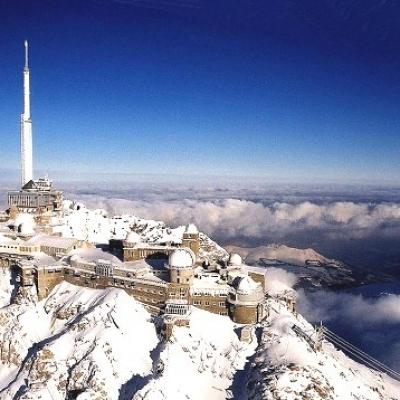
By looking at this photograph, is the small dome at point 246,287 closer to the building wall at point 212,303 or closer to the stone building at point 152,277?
the stone building at point 152,277

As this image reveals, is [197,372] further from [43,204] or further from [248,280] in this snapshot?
[43,204]

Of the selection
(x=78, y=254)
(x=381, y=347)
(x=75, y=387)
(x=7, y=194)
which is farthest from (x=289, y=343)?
(x=7, y=194)

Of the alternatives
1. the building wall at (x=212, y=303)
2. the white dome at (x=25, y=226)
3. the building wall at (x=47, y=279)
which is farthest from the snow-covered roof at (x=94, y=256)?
the building wall at (x=212, y=303)

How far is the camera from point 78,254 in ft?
397

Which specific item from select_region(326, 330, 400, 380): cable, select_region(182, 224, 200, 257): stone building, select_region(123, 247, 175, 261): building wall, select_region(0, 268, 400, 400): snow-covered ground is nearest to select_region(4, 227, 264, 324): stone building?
select_region(123, 247, 175, 261): building wall

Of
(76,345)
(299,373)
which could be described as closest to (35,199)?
(76,345)

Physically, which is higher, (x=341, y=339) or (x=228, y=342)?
(x=228, y=342)

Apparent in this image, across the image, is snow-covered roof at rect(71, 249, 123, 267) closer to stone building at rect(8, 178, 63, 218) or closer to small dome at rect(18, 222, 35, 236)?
small dome at rect(18, 222, 35, 236)

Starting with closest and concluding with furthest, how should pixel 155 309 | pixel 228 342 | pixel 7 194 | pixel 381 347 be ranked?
pixel 228 342 → pixel 155 309 → pixel 381 347 → pixel 7 194

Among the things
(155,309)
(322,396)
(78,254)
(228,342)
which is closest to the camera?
(322,396)

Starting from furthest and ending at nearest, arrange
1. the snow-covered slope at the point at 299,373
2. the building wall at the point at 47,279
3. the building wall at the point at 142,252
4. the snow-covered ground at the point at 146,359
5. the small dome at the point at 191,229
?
the small dome at the point at 191,229 → the building wall at the point at 142,252 → the building wall at the point at 47,279 → the snow-covered ground at the point at 146,359 → the snow-covered slope at the point at 299,373

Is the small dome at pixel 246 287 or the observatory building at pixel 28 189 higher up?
the observatory building at pixel 28 189

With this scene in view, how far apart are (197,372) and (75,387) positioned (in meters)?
24.9

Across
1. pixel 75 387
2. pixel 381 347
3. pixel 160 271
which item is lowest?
pixel 381 347
